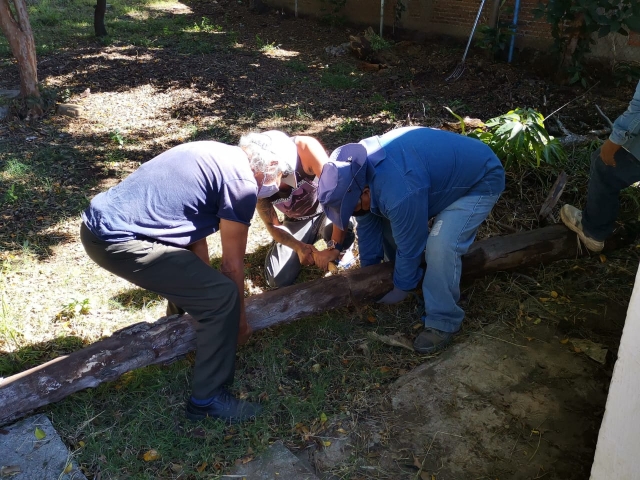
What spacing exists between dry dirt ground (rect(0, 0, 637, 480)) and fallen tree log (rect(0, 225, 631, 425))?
0.21 m

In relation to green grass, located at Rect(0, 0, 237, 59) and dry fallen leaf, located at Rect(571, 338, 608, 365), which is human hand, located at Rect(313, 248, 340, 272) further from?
green grass, located at Rect(0, 0, 237, 59)

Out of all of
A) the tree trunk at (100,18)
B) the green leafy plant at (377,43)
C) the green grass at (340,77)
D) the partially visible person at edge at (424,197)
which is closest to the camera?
the partially visible person at edge at (424,197)

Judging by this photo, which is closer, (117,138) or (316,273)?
(316,273)

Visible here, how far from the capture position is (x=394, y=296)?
3668mm

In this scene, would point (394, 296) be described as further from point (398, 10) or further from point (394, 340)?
point (398, 10)

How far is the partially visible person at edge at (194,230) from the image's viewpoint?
270 cm

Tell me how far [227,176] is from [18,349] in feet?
6.13

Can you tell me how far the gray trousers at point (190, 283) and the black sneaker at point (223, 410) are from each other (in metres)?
0.13

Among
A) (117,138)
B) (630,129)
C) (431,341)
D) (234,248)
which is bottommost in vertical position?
(431,341)

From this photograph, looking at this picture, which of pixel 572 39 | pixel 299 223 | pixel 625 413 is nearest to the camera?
pixel 625 413

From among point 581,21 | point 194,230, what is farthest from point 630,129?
point 581,21

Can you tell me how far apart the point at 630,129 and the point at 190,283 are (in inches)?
109

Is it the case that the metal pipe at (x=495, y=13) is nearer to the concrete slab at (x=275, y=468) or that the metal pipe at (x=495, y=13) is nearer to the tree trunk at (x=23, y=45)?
the tree trunk at (x=23, y=45)

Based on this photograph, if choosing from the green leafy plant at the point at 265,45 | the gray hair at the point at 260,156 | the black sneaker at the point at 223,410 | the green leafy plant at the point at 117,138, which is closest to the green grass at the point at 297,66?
the green leafy plant at the point at 265,45
